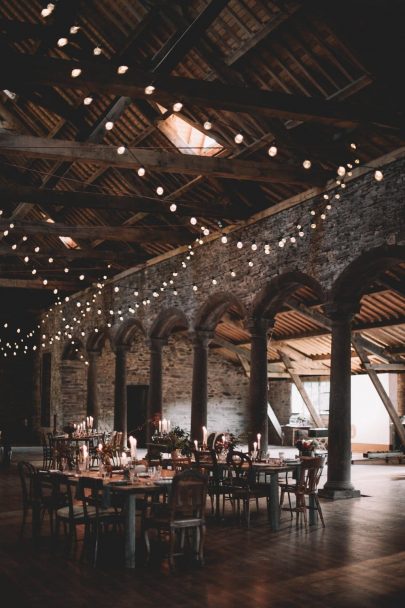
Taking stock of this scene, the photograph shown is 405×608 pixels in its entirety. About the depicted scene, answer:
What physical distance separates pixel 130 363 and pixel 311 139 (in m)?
13.1

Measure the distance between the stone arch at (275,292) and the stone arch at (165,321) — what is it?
3096mm

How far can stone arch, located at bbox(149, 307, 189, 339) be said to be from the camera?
1480cm

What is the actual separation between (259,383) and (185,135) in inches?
166

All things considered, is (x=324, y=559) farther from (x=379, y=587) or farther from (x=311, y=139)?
(x=311, y=139)

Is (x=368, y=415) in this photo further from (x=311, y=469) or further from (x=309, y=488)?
(x=311, y=469)

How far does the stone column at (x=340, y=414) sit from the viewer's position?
31.7ft

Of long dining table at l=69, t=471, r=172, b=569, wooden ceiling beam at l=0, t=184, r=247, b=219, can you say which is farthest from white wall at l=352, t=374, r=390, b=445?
long dining table at l=69, t=471, r=172, b=569

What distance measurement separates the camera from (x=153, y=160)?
9453mm

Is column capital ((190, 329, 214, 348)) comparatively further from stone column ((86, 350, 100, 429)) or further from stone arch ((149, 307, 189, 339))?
stone column ((86, 350, 100, 429))

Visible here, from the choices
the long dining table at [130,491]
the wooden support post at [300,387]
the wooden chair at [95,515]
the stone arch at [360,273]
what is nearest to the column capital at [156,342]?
the wooden support post at [300,387]

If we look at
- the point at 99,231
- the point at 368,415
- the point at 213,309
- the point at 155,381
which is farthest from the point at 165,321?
the point at 368,415

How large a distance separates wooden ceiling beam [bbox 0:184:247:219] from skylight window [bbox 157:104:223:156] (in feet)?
3.12

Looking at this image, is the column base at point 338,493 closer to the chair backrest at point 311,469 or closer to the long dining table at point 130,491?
the chair backrest at point 311,469

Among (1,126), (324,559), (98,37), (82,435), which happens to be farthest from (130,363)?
(324,559)
